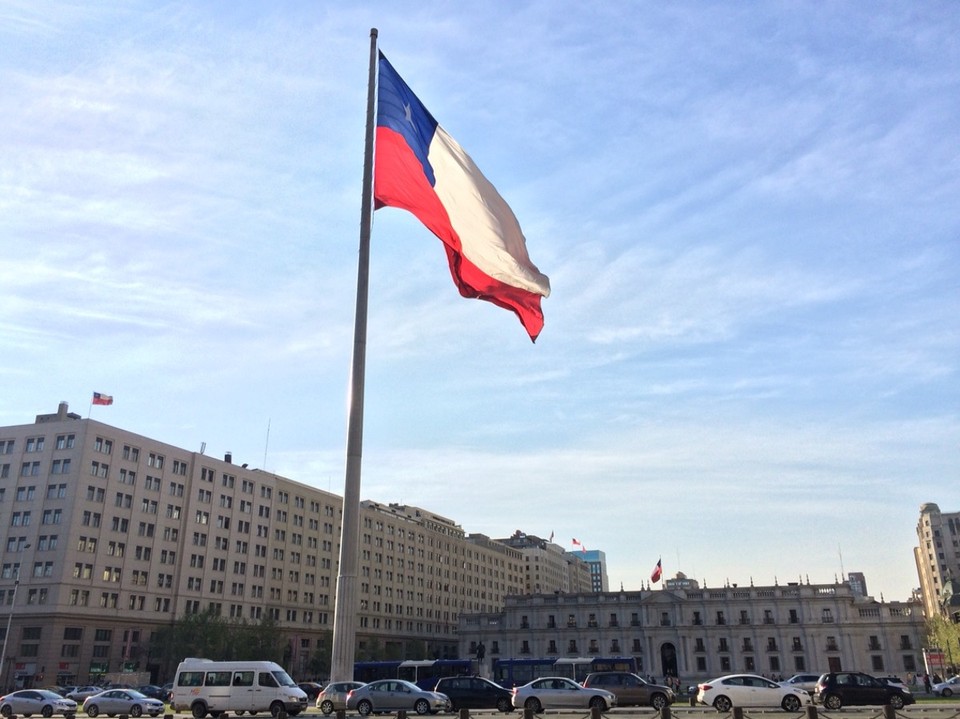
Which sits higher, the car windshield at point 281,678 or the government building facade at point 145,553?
the government building facade at point 145,553

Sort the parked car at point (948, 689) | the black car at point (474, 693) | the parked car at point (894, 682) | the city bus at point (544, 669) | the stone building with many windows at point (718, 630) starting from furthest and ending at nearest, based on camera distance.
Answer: the stone building with many windows at point (718, 630)
the city bus at point (544, 669)
the parked car at point (948, 689)
the parked car at point (894, 682)
the black car at point (474, 693)

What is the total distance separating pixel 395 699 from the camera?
39531mm

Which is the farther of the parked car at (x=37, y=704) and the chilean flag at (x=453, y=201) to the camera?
the parked car at (x=37, y=704)

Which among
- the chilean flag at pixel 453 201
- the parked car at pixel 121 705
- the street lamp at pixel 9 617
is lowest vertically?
the parked car at pixel 121 705

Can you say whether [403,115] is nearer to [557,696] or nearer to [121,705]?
[557,696]

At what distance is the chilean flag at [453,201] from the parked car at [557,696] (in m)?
22.3

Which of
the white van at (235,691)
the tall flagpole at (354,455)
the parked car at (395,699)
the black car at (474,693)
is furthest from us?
the black car at (474,693)

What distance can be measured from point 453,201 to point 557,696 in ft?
87.7

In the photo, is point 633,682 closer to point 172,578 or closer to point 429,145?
point 429,145

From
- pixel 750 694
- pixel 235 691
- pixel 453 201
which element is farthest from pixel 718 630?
pixel 453 201

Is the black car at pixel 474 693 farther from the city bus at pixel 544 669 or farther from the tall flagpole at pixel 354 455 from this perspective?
the city bus at pixel 544 669

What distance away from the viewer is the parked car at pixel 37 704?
4578 centimetres

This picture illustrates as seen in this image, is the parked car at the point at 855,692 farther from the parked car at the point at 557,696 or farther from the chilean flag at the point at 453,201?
the chilean flag at the point at 453,201

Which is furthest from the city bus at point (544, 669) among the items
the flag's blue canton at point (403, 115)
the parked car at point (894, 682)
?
the flag's blue canton at point (403, 115)
